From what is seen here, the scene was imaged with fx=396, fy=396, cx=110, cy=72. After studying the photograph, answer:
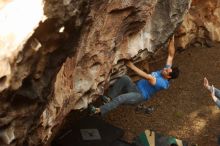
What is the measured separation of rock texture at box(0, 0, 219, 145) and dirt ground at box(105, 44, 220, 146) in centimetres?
132

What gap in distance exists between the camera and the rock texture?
4.33 meters

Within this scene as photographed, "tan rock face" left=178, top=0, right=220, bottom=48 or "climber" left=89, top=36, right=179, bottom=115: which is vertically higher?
"tan rock face" left=178, top=0, right=220, bottom=48

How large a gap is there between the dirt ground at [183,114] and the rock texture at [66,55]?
4.33 ft

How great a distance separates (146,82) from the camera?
9.25 m

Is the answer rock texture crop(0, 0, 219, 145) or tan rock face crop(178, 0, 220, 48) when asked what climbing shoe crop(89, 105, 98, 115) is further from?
tan rock face crop(178, 0, 220, 48)

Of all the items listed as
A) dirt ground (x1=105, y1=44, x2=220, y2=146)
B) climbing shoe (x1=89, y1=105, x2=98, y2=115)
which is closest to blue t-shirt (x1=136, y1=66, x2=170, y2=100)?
dirt ground (x1=105, y1=44, x2=220, y2=146)

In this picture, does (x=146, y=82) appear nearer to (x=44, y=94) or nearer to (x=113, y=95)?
(x=113, y=95)

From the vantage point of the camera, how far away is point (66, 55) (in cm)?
488

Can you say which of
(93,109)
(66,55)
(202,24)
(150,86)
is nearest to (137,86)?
(150,86)

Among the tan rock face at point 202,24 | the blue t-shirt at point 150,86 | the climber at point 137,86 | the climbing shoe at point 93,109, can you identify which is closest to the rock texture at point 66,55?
the climber at point 137,86

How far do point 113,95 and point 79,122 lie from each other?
3.75ft

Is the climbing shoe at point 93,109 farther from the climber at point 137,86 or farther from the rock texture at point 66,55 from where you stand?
the rock texture at point 66,55

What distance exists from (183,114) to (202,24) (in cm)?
428

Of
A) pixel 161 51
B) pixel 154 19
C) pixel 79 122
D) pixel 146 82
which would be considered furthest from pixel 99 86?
pixel 161 51
